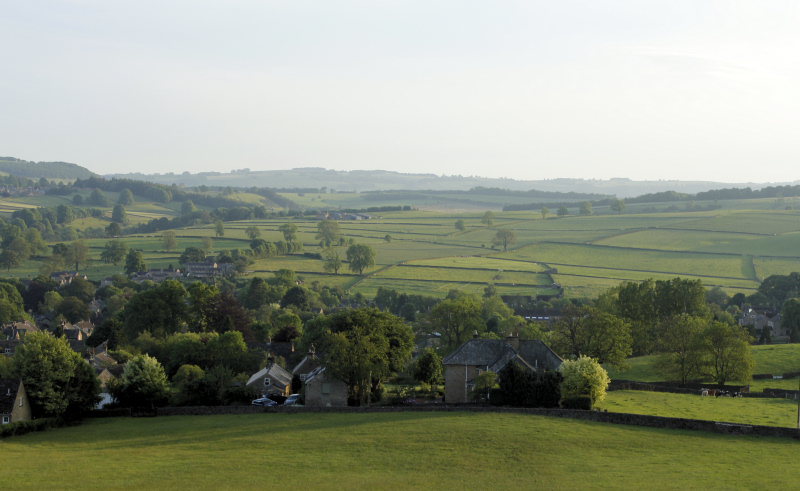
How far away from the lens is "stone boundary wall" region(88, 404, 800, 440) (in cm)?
4269

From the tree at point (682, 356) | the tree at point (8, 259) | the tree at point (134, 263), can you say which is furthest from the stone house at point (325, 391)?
the tree at point (8, 259)

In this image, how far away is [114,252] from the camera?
155250 mm

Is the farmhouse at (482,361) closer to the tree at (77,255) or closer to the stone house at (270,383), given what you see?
the stone house at (270,383)

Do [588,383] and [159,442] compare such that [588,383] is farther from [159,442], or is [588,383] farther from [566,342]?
[159,442]

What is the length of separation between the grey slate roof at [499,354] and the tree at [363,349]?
5.07 meters

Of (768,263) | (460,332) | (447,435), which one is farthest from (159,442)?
(768,263)

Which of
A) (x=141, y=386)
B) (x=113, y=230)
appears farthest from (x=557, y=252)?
(x=113, y=230)

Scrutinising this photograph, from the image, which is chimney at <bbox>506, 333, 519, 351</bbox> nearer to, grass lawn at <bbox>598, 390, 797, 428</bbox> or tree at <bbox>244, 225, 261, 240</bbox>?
grass lawn at <bbox>598, 390, 797, 428</bbox>

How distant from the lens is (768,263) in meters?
136

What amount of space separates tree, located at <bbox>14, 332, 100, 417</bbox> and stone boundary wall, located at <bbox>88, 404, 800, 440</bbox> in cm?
211

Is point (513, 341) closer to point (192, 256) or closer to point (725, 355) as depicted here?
point (725, 355)

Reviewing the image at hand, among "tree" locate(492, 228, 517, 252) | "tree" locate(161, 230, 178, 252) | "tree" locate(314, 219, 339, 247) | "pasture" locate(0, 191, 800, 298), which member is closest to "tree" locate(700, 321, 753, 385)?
"pasture" locate(0, 191, 800, 298)

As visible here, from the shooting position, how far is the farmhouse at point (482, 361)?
187 ft

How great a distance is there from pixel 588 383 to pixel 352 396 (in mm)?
16472
